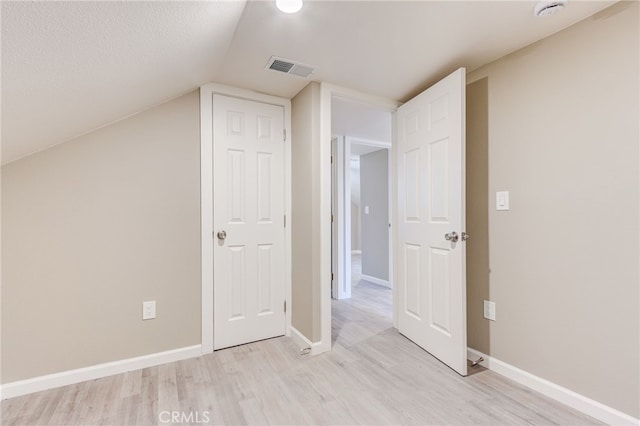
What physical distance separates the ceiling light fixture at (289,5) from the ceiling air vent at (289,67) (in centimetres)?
46

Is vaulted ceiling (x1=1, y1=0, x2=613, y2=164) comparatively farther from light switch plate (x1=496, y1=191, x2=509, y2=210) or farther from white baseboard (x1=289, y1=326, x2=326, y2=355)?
white baseboard (x1=289, y1=326, x2=326, y2=355)

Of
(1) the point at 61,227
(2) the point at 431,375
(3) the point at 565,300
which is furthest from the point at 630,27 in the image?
(1) the point at 61,227

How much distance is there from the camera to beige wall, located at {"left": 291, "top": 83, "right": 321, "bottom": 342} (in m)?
2.22

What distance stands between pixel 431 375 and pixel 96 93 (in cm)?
255

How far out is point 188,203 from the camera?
7.14 ft

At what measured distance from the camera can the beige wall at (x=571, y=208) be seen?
4.62 ft

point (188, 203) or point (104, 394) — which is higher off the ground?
point (188, 203)

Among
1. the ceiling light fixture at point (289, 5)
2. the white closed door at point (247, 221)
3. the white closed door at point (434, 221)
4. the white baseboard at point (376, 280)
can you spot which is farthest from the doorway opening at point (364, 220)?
the ceiling light fixture at point (289, 5)

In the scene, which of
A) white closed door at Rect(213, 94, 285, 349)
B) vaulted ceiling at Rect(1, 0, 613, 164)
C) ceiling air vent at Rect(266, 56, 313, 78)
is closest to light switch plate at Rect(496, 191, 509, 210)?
vaulted ceiling at Rect(1, 0, 613, 164)

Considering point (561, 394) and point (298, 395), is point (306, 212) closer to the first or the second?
point (298, 395)

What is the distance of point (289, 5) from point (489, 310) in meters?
2.17

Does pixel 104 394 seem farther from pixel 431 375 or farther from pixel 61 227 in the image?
pixel 431 375

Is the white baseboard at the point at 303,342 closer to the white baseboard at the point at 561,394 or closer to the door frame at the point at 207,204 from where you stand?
the door frame at the point at 207,204

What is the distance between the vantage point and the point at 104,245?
1.92m
